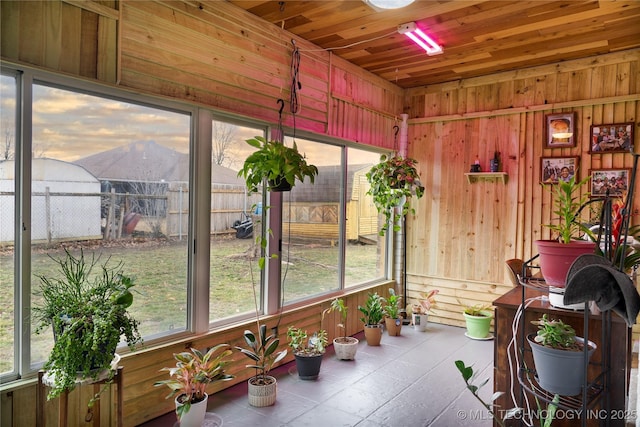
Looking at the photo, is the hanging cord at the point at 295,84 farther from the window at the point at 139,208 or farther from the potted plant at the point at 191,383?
the potted plant at the point at 191,383

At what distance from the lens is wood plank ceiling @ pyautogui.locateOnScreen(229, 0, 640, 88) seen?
3.24 metres

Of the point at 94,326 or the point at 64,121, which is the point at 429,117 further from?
the point at 94,326

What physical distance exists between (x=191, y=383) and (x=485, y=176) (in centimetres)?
392

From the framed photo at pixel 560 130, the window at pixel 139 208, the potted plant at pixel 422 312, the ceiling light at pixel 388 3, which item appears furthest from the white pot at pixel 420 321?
the ceiling light at pixel 388 3

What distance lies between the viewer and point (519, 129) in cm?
471

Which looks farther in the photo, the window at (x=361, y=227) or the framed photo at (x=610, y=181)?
the window at (x=361, y=227)

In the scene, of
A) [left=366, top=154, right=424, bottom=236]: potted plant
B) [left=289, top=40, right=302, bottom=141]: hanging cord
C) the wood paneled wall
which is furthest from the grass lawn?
the wood paneled wall

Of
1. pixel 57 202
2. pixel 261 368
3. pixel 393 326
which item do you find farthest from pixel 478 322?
pixel 57 202

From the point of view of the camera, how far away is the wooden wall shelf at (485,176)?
4781 mm

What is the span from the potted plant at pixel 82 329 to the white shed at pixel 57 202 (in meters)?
0.32

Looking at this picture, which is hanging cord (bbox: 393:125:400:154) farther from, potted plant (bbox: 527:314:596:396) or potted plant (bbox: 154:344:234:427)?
potted plant (bbox: 527:314:596:396)

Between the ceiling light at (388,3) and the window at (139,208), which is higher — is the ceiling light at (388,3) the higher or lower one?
the higher one

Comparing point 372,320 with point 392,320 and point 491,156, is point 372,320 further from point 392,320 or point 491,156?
point 491,156

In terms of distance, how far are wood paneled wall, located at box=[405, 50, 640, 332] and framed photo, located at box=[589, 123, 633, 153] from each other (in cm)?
6
